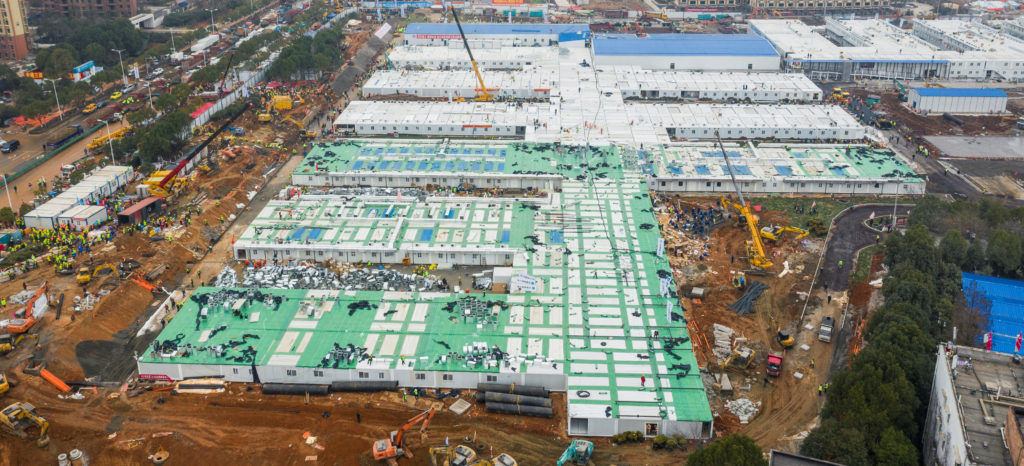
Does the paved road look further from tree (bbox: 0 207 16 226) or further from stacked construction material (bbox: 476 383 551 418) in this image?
tree (bbox: 0 207 16 226)

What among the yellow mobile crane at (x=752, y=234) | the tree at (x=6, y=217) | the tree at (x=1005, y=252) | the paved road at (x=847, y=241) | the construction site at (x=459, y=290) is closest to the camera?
the construction site at (x=459, y=290)

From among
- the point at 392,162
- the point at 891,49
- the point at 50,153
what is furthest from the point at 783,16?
the point at 50,153

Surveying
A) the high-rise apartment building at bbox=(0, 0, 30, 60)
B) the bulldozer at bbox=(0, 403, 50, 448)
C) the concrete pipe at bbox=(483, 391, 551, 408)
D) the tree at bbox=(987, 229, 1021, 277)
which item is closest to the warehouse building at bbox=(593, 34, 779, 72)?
the tree at bbox=(987, 229, 1021, 277)

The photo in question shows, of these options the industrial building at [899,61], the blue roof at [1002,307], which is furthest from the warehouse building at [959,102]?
the blue roof at [1002,307]

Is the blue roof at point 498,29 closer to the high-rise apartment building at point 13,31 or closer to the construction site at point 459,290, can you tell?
the construction site at point 459,290

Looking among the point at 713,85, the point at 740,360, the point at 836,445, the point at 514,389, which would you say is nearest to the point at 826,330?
the point at 740,360

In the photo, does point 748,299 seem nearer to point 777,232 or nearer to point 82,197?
point 777,232
